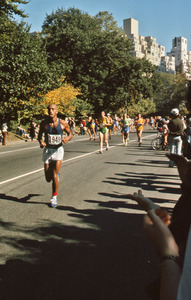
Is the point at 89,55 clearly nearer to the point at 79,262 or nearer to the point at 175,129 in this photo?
the point at 175,129

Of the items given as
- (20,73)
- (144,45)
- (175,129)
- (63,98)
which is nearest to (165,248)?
(175,129)

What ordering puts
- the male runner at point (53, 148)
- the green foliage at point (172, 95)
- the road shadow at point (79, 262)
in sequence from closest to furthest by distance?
the road shadow at point (79, 262) < the male runner at point (53, 148) < the green foliage at point (172, 95)

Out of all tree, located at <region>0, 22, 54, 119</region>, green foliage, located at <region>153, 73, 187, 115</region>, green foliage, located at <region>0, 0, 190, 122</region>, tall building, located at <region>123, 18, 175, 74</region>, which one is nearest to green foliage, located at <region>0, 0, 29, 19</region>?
tree, located at <region>0, 22, 54, 119</region>

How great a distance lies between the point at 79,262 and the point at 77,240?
67 centimetres

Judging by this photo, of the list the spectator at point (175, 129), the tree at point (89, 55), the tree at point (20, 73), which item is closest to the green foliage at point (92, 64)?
the tree at point (89, 55)

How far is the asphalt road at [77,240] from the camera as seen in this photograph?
3109mm

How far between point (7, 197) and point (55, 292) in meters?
4.04

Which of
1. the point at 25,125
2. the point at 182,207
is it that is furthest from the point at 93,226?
the point at 25,125

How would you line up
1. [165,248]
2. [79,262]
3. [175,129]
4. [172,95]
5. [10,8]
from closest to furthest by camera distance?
[165,248] → [79,262] → [175,129] → [10,8] → [172,95]

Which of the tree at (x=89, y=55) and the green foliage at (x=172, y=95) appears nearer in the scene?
the tree at (x=89, y=55)

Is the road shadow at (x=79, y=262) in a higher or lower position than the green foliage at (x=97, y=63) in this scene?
lower

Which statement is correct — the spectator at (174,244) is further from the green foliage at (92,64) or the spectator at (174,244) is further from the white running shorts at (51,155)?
the green foliage at (92,64)

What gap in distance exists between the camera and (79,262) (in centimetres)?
363

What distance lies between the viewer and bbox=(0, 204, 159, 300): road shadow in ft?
9.95
